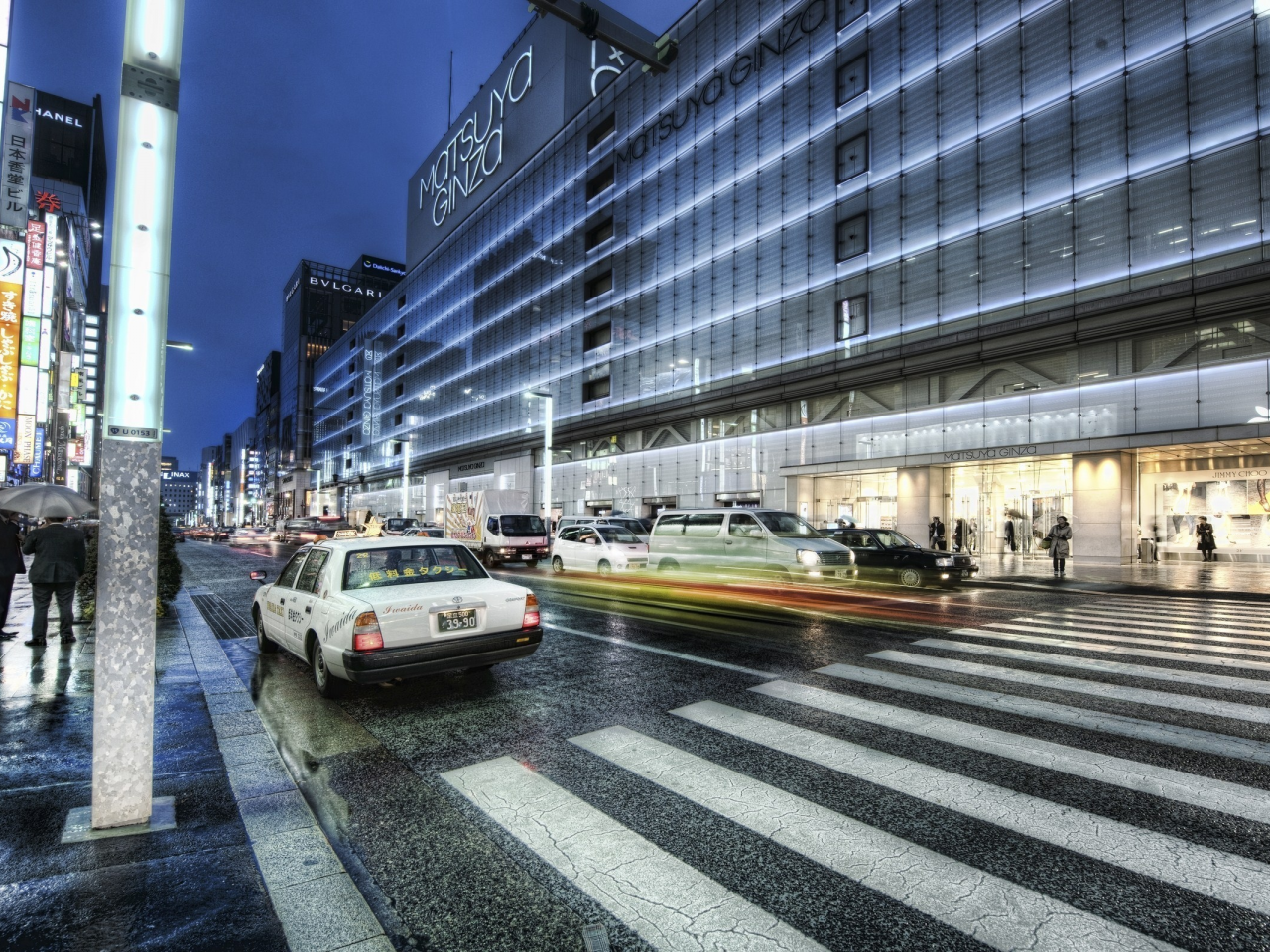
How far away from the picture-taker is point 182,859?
3164 mm

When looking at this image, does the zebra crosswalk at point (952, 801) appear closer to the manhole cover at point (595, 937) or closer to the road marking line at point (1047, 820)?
the road marking line at point (1047, 820)

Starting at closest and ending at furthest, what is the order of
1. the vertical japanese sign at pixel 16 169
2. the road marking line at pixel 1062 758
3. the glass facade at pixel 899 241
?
the road marking line at pixel 1062 758 → the glass facade at pixel 899 241 → the vertical japanese sign at pixel 16 169

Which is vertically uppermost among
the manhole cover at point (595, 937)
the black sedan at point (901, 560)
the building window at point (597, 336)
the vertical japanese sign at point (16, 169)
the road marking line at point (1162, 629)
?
the vertical japanese sign at point (16, 169)

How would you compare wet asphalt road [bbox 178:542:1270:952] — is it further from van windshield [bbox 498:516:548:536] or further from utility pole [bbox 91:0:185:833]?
van windshield [bbox 498:516:548:536]

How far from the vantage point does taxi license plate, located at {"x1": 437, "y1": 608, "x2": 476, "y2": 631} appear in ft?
20.1

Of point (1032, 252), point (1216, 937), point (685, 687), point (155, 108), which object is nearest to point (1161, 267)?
point (1032, 252)

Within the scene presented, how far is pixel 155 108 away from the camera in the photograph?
3.70 m

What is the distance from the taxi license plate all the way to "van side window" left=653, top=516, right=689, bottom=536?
403 inches

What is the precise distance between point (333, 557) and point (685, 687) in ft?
12.4

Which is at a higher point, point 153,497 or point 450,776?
point 153,497

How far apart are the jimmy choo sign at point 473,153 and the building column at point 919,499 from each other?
141 ft

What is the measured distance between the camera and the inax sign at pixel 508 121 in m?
46.2

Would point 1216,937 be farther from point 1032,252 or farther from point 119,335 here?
point 1032,252

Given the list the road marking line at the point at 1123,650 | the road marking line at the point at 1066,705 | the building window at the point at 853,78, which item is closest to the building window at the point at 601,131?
the building window at the point at 853,78
